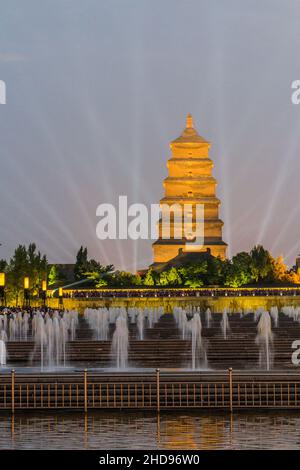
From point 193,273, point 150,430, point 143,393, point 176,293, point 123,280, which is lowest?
point 150,430

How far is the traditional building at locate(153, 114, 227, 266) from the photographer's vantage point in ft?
451

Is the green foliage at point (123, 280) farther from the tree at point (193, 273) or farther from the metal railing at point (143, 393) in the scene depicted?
the metal railing at point (143, 393)

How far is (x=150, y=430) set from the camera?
74.3 ft

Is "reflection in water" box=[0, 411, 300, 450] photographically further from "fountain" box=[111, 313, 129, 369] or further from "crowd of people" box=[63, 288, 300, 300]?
"crowd of people" box=[63, 288, 300, 300]

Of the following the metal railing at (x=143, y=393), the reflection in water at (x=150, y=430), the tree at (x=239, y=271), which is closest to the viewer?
the reflection in water at (x=150, y=430)

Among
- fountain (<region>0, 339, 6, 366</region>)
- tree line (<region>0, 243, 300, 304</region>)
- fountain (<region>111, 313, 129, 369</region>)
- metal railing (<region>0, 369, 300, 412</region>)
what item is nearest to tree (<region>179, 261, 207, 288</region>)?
tree line (<region>0, 243, 300, 304</region>)

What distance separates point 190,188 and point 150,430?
390 feet

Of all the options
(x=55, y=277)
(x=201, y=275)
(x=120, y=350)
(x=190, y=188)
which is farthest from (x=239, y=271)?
(x=120, y=350)

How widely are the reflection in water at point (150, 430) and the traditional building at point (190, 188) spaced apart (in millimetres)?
111753

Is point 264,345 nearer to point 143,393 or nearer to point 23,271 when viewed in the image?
point 143,393

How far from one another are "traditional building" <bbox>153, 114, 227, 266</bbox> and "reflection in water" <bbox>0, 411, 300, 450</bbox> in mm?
111753

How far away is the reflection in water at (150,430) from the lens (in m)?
20.8

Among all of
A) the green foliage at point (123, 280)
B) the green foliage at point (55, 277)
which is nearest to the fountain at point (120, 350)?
the green foliage at point (123, 280)

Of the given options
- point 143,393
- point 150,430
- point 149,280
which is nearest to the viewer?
point 150,430
